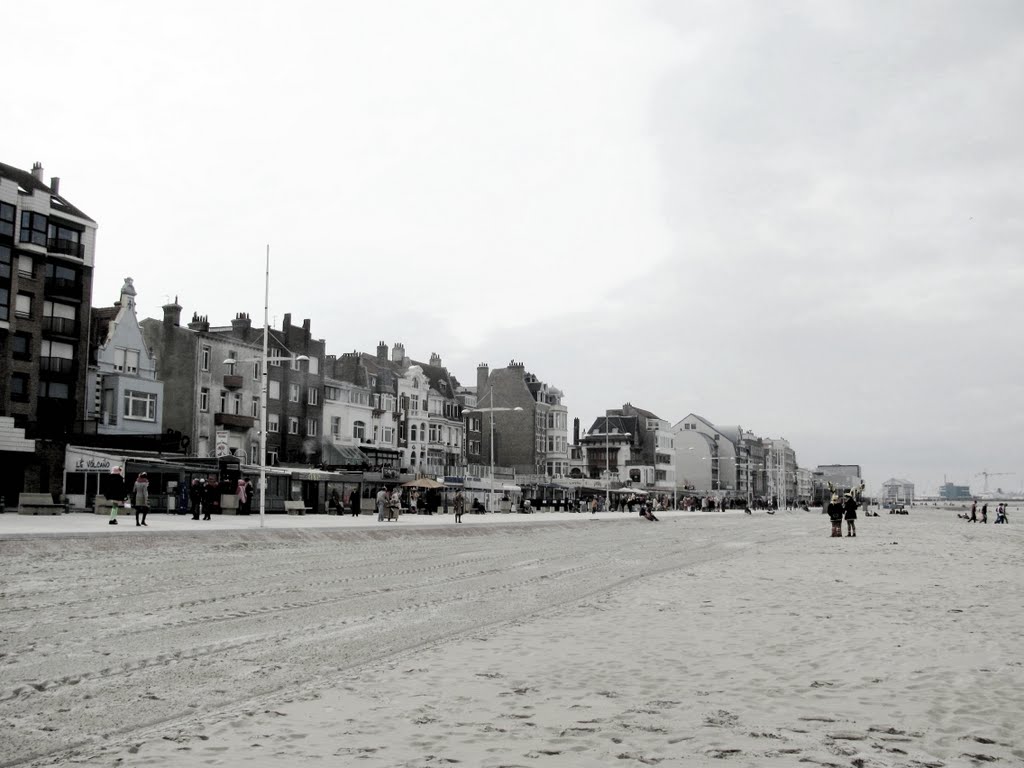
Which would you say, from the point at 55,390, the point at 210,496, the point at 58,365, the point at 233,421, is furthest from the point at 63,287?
the point at 210,496

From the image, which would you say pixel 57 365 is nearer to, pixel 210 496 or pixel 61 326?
pixel 61 326

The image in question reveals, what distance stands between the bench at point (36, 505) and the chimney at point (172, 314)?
2971cm

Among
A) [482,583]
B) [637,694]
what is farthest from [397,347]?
[637,694]

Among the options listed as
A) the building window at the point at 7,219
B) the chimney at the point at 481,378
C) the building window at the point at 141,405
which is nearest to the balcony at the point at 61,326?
the building window at the point at 7,219

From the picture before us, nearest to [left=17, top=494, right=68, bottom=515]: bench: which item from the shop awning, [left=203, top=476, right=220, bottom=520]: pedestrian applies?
[left=203, top=476, right=220, bottom=520]: pedestrian

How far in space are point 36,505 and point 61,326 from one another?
18.8m

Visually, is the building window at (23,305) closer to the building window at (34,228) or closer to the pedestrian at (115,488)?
the building window at (34,228)

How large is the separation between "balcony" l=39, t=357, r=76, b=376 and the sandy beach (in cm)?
3886

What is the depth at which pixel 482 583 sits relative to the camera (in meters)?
16.7

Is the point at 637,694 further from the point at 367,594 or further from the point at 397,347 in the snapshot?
the point at 397,347

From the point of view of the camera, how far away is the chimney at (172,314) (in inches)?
2660

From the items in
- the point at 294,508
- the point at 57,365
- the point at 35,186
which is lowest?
the point at 294,508

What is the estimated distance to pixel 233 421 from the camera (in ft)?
224

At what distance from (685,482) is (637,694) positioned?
166 m
